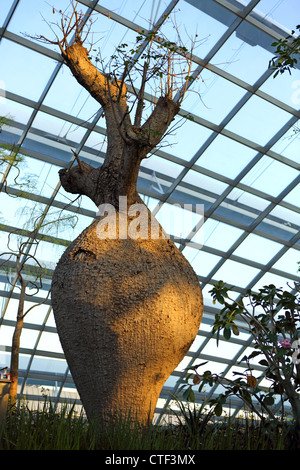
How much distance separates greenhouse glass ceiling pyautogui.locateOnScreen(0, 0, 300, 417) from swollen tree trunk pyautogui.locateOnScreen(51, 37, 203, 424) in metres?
3.89

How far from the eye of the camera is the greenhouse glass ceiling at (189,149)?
8938 mm

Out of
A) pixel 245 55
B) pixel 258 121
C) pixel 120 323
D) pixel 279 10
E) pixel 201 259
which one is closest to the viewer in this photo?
pixel 120 323

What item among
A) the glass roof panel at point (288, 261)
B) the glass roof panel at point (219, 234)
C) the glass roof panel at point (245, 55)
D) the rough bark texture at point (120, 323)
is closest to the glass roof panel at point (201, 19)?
the glass roof panel at point (245, 55)

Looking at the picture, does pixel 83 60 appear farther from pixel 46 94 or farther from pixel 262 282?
pixel 262 282

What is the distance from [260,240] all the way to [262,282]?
58.0 inches

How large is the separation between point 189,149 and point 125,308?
27.5 ft

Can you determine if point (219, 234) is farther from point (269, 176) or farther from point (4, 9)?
point (4, 9)

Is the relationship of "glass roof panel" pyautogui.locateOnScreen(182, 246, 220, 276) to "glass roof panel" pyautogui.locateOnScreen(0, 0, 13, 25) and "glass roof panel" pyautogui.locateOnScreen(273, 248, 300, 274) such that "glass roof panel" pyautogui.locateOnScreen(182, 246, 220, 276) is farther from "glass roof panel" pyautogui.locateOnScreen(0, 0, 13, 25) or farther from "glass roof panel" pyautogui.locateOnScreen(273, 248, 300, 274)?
"glass roof panel" pyautogui.locateOnScreen(0, 0, 13, 25)

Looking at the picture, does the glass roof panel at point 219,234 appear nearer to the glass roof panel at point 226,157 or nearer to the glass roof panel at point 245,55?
the glass roof panel at point 226,157

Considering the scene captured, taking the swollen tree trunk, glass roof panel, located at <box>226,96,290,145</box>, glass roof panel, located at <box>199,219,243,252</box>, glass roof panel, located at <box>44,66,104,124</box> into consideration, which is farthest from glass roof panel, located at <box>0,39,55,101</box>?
A: the swollen tree trunk

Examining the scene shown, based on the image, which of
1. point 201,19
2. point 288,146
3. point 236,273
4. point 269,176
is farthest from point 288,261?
point 201,19

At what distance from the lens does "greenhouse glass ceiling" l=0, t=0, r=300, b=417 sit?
29.3 feet

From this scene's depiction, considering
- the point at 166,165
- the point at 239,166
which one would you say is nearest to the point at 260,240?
the point at 239,166

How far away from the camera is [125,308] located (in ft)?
10.2
